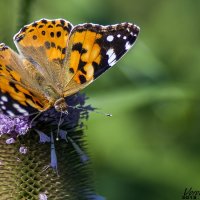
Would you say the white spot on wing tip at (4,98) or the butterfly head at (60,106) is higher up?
the butterfly head at (60,106)

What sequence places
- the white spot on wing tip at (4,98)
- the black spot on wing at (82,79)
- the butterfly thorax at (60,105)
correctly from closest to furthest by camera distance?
the white spot on wing tip at (4,98), the butterfly thorax at (60,105), the black spot on wing at (82,79)

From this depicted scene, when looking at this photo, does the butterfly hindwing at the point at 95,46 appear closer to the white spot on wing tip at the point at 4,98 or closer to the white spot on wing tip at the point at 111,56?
the white spot on wing tip at the point at 111,56

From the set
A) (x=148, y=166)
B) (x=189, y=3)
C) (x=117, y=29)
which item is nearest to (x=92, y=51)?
(x=117, y=29)

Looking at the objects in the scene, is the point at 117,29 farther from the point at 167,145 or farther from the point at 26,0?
the point at 167,145

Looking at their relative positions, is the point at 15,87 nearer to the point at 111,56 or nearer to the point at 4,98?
the point at 4,98
